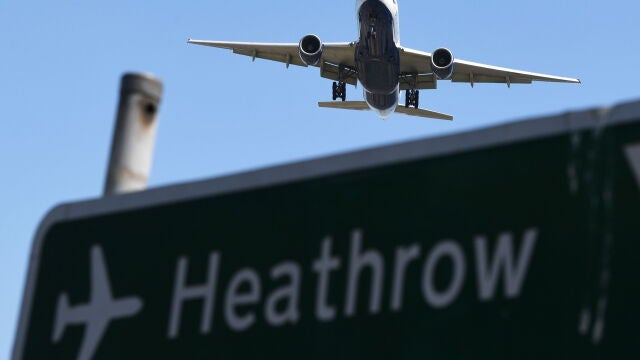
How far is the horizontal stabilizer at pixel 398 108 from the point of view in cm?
4759

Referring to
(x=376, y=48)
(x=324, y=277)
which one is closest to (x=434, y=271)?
(x=324, y=277)

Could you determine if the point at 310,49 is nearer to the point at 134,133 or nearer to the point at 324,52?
the point at 324,52

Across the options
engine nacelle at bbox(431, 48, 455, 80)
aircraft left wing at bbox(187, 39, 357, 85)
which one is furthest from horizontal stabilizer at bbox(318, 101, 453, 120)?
engine nacelle at bbox(431, 48, 455, 80)

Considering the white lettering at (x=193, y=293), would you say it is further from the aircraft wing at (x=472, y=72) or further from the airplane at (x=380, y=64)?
the aircraft wing at (x=472, y=72)

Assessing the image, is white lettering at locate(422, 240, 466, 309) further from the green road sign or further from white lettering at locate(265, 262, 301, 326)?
white lettering at locate(265, 262, 301, 326)

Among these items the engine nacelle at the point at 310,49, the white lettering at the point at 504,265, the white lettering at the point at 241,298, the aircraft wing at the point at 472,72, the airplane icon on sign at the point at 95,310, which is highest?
the white lettering at the point at 504,265

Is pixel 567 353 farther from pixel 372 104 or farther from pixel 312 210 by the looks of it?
pixel 372 104

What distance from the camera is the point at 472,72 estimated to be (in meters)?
52.3

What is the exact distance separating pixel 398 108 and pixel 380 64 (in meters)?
5.88

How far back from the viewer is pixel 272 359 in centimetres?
257

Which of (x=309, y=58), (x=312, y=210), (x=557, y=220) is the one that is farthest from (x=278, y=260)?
(x=309, y=58)

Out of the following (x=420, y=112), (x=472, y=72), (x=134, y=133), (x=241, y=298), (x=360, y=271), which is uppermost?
(x=134, y=133)

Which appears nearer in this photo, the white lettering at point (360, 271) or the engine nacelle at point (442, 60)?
the white lettering at point (360, 271)

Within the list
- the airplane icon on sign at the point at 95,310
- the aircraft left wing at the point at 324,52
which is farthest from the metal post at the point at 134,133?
the aircraft left wing at the point at 324,52
